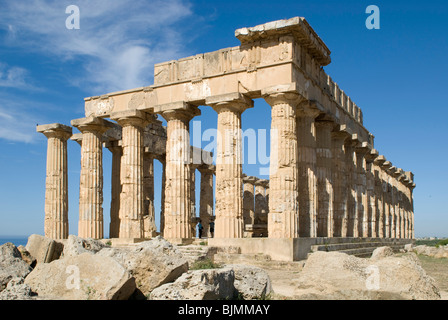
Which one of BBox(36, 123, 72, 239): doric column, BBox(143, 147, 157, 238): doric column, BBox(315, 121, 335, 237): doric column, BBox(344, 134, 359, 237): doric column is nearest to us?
BBox(315, 121, 335, 237): doric column

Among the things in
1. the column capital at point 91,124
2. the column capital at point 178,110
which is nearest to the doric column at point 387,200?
the column capital at point 178,110

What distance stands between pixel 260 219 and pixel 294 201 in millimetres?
13957

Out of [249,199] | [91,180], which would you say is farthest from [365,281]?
[249,199]

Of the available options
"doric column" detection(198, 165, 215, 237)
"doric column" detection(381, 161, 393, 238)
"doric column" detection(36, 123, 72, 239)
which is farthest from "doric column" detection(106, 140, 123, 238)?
"doric column" detection(381, 161, 393, 238)

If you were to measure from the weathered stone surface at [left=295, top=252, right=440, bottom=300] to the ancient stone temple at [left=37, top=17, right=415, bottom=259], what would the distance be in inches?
272

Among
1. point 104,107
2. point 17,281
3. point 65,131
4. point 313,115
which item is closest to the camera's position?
point 17,281

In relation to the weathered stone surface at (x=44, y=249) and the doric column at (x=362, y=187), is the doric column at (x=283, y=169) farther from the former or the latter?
the doric column at (x=362, y=187)

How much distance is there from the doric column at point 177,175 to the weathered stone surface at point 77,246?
26.8 ft

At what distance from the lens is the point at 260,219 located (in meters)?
32.0

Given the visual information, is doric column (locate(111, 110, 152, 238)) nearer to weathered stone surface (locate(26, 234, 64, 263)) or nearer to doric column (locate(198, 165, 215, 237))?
weathered stone surface (locate(26, 234, 64, 263))

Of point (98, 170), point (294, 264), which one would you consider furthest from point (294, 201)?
point (98, 170)

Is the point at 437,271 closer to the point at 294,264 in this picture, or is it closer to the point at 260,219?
the point at 294,264

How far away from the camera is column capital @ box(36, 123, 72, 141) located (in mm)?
25172

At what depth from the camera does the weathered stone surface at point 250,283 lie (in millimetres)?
9609
